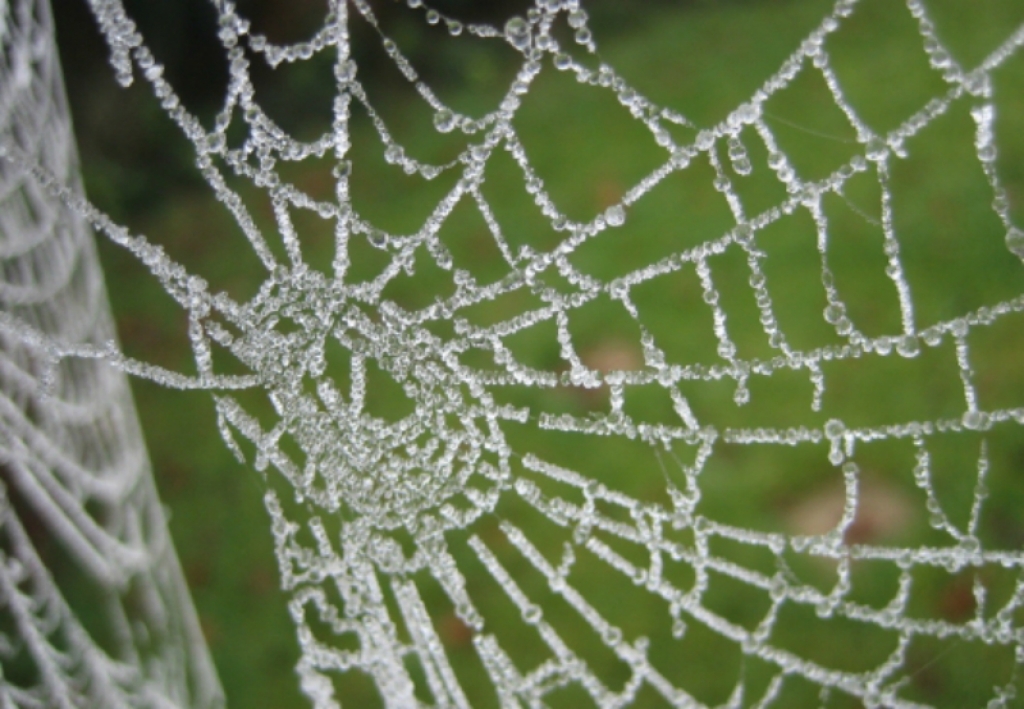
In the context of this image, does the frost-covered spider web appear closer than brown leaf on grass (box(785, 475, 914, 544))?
Yes

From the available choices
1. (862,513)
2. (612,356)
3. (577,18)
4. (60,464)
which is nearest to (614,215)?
(577,18)

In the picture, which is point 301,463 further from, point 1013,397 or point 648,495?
point 1013,397

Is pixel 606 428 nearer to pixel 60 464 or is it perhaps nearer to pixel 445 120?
pixel 445 120

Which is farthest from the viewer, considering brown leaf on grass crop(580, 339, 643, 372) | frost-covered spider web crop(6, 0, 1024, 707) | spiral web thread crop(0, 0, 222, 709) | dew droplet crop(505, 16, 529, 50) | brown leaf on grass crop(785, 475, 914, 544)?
brown leaf on grass crop(580, 339, 643, 372)

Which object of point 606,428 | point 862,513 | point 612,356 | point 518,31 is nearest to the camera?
point 518,31

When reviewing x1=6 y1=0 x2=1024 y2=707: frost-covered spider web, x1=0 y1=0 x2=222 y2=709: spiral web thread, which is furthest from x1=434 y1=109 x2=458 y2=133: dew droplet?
x1=0 y1=0 x2=222 y2=709: spiral web thread

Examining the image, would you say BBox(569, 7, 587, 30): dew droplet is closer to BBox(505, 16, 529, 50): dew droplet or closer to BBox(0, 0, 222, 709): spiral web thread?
BBox(505, 16, 529, 50): dew droplet

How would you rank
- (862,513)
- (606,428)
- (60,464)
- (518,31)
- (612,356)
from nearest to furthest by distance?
(518,31), (606,428), (60,464), (862,513), (612,356)
